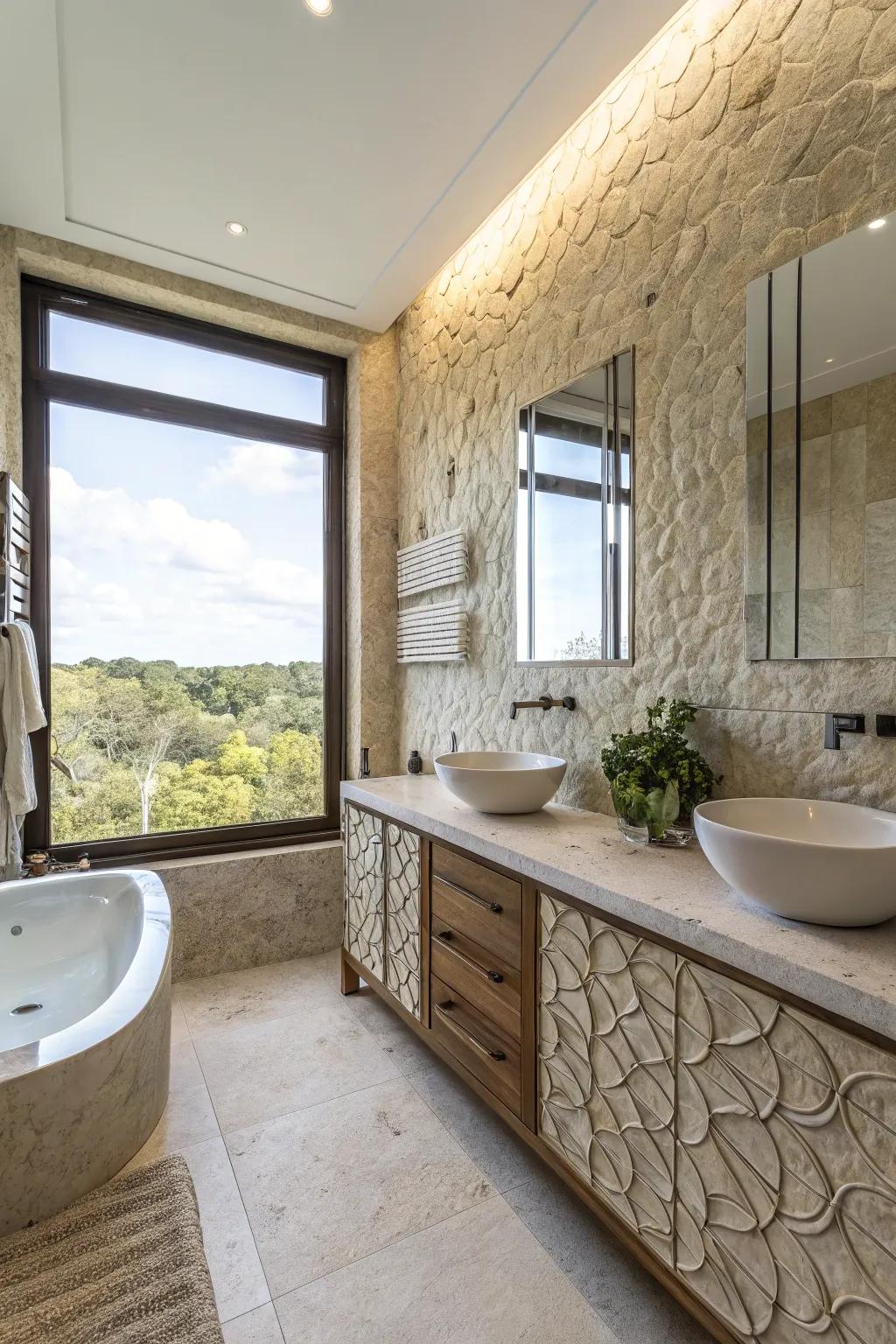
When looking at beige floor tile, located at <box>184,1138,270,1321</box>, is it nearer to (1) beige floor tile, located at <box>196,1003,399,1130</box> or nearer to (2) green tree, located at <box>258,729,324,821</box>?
(1) beige floor tile, located at <box>196,1003,399,1130</box>

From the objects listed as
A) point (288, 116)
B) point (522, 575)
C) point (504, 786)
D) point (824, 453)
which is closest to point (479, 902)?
point (504, 786)

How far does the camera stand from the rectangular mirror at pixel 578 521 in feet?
6.73

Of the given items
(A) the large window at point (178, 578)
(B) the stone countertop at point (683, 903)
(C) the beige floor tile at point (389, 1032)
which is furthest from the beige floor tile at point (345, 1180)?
(A) the large window at point (178, 578)

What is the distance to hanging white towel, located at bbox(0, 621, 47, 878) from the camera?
239 cm

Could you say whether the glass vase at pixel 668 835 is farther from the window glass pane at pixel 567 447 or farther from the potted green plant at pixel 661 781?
the window glass pane at pixel 567 447

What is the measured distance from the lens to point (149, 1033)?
177 centimetres

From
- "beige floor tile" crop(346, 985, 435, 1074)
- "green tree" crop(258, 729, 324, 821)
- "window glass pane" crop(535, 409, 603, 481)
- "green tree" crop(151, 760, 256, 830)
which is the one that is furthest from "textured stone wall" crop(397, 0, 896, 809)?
"green tree" crop(151, 760, 256, 830)

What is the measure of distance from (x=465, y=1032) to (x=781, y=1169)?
1.02 m

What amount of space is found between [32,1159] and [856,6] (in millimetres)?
3117

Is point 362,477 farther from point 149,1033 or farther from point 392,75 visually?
point 149,1033

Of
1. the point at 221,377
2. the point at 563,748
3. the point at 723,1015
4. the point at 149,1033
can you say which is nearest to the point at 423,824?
the point at 563,748

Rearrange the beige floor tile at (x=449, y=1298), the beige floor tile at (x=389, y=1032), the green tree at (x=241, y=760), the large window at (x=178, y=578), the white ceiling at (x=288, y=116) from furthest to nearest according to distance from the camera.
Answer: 1. the green tree at (x=241, y=760)
2. the large window at (x=178, y=578)
3. the beige floor tile at (x=389, y=1032)
4. the white ceiling at (x=288, y=116)
5. the beige floor tile at (x=449, y=1298)

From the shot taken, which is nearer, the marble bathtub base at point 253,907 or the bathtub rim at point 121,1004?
the bathtub rim at point 121,1004

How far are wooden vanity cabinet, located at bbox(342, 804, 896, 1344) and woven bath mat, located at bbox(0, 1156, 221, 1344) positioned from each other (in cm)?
78
